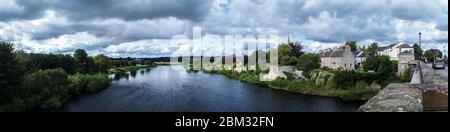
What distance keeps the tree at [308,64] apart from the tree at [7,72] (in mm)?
21903

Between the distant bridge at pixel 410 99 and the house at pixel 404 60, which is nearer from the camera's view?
the distant bridge at pixel 410 99

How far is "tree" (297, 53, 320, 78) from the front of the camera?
35.7 meters

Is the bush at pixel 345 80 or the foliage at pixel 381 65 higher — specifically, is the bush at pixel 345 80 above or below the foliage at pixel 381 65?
below

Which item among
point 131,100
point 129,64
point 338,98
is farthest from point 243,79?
point 129,64

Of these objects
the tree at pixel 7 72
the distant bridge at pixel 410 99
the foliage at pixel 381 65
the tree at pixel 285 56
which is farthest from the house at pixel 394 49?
the distant bridge at pixel 410 99

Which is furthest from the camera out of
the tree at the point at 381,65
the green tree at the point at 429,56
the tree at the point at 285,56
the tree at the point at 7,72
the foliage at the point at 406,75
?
the green tree at the point at 429,56

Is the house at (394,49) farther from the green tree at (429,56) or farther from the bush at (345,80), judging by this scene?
the bush at (345,80)

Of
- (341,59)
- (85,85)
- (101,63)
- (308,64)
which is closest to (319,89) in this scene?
(308,64)

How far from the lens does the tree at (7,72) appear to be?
18.5m

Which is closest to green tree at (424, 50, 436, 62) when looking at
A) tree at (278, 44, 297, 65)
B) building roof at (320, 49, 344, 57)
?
building roof at (320, 49, 344, 57)

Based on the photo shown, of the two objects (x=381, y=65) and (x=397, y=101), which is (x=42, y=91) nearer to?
(x=397, y=101)

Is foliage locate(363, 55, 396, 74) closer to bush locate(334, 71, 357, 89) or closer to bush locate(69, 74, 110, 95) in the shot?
bush locate(334, 71, 357, 89)
